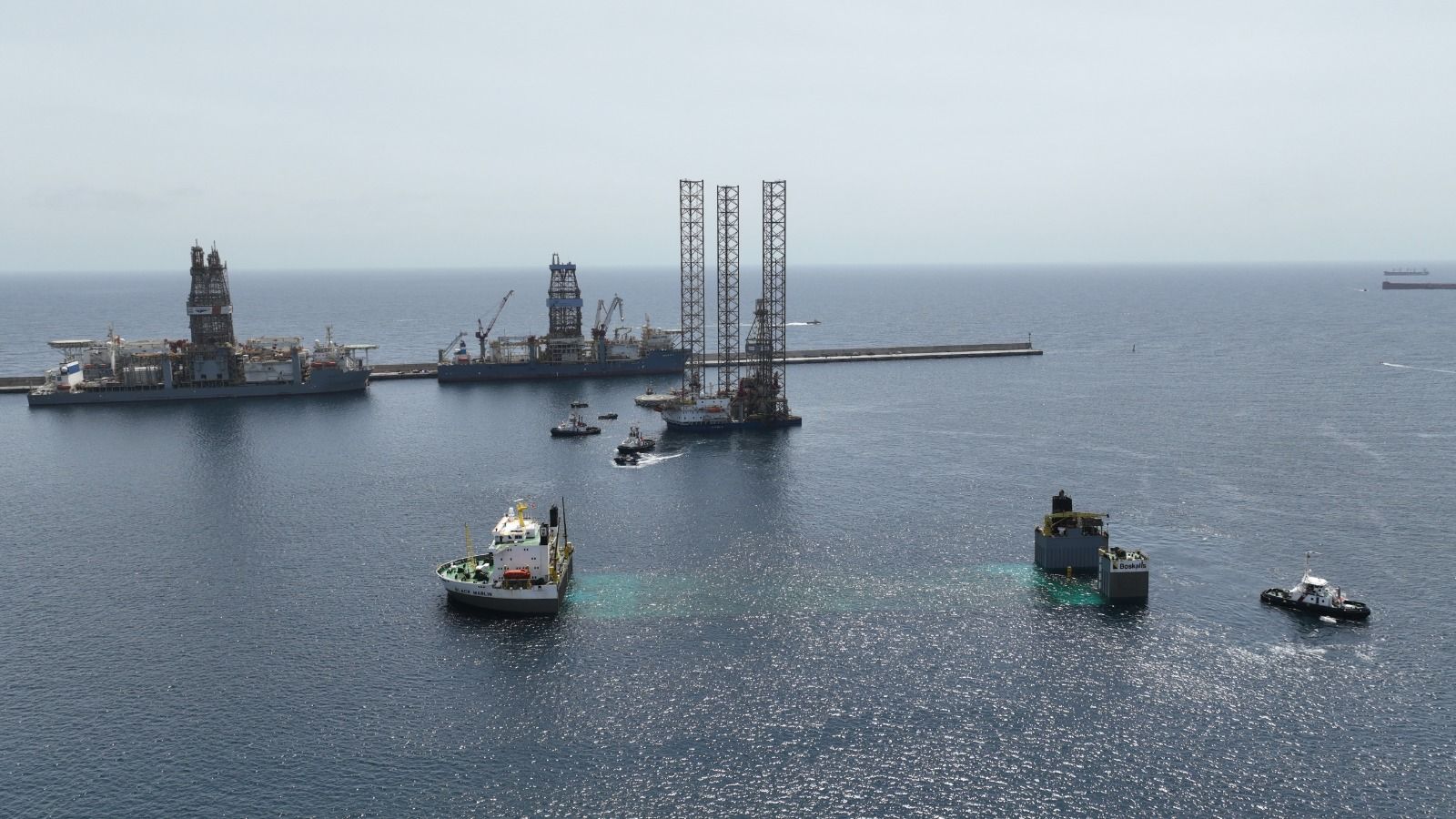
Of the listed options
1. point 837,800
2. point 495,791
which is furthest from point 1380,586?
point 495,791

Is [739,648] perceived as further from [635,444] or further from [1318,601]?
[635,444]

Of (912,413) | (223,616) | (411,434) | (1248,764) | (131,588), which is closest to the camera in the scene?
(1248,764)

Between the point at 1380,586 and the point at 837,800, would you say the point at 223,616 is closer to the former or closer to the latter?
the point at 837,800

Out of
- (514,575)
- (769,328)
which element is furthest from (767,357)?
(514,575)

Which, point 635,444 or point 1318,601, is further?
point 635,444

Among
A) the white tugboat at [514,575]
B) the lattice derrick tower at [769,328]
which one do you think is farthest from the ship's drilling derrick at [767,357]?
the white tugboat at [514,575]

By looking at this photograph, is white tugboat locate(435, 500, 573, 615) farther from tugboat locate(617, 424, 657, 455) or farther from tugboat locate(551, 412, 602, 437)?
tugboat locate(551, 412, 602, 437)
